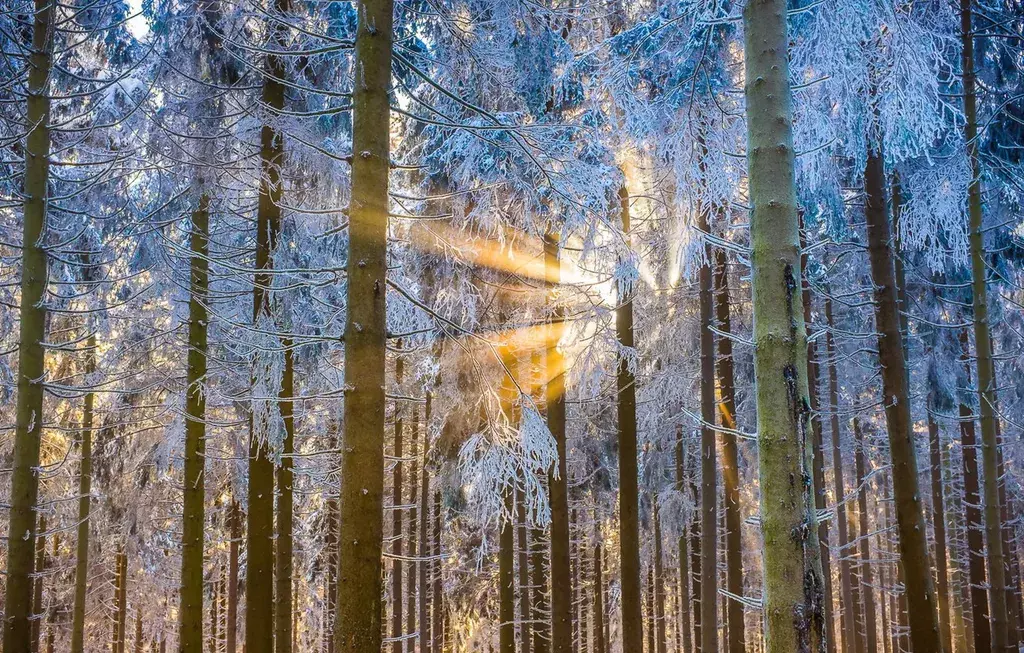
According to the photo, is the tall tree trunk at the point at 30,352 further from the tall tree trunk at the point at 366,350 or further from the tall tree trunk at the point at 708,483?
the tall tree trunk at the point at 708,483

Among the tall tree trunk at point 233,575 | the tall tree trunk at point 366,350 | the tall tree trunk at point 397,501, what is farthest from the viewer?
the tall tree trunk at point 233,575

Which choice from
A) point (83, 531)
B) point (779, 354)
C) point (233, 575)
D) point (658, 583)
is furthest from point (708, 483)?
point (83, 531)

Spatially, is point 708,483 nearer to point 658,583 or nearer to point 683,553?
point 683,553

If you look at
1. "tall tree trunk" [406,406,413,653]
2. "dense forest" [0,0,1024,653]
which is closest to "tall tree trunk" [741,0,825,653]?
"dense forest" [0,0,1024,653]

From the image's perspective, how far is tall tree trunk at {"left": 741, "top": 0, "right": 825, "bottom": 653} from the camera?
3.87m

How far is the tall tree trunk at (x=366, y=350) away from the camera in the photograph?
182 inches

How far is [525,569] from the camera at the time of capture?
56.0ft

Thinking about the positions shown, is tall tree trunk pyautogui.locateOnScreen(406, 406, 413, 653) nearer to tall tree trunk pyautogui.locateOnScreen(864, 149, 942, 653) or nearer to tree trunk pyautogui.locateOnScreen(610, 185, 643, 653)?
tree trunk pyautogui.locateOnScreen(610, 185, 643, 653)

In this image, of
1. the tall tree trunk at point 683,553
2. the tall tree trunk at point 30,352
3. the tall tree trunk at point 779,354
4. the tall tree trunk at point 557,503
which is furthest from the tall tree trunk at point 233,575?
the tall tree trunk at point 779,354

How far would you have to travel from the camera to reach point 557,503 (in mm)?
9945

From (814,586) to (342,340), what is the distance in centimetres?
347

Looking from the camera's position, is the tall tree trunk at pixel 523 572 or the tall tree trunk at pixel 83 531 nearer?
the tall tree trunk at pixel 83 531

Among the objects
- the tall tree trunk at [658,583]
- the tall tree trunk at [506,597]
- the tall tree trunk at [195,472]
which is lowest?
the tall tree trunk at [658,583]

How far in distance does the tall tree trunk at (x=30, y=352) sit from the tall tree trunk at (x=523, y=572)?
8034mm
